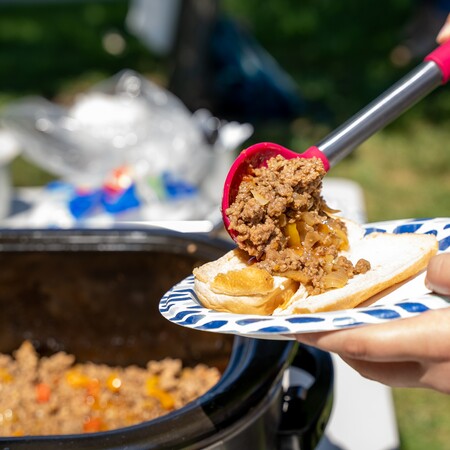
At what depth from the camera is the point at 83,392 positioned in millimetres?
1625

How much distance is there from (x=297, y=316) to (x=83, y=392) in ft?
2.61

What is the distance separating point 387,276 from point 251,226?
8.8 inches

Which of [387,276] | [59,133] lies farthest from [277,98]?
[387,276]

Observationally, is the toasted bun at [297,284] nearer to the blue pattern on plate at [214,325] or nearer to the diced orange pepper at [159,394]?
the blue pattern on plate at [214,325]

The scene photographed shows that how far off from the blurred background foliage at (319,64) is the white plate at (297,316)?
11.0 ft

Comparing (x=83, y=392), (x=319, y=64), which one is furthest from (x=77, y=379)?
(x=319, y=64)

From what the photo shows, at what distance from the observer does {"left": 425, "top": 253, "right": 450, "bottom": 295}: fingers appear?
100 cm

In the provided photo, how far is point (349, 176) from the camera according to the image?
5031 millimetres

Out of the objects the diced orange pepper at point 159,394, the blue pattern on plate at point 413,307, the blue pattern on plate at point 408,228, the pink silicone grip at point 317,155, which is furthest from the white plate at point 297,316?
the diced orange pepper at point 159,394

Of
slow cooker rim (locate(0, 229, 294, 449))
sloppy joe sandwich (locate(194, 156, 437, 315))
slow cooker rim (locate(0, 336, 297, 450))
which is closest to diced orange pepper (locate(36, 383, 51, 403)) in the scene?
slow cooker rim (locate(0, 229, 294, 449))

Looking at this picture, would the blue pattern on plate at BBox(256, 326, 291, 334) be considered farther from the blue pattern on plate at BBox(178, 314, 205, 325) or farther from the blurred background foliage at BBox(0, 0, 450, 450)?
the blurred background foliage at BBox(0, 0, 450, 450)

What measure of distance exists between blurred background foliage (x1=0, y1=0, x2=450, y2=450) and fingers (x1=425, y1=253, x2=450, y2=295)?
3.46 meters

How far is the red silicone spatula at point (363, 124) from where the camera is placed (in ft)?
4.04

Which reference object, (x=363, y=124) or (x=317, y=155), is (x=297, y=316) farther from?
(x=363, y=124)
